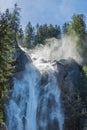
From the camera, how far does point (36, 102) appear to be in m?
62.7

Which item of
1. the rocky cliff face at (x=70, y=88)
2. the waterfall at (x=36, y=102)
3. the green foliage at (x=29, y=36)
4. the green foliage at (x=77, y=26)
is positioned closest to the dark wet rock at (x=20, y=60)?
the rocky cliff face at (x=70, y=88)

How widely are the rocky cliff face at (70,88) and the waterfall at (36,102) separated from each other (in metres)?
0.79

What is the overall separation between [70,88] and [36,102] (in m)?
6.64

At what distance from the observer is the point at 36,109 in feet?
202

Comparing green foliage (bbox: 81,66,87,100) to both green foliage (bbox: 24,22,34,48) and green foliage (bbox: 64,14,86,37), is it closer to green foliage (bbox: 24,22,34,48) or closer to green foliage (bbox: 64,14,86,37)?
green foliage (bbox: 64,14,86,37)

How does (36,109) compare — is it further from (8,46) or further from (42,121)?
(8,46)

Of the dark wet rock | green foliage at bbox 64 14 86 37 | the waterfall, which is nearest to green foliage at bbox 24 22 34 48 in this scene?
green foliage at bbox 64 14 86 37

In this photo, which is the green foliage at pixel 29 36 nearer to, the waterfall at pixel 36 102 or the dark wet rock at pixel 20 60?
the dark wet rock at pixel 20 60

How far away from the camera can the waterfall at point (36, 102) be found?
5932 centimetres

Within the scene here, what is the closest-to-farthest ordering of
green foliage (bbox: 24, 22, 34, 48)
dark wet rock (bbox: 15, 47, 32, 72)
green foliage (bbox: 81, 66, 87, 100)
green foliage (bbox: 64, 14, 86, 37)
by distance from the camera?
green foliage (bbox: 81, 66, 87, 100)
dark wet rock (bbox: 15, 47, 32, 72)
green foliage (bbox: 64, 14, 86, 37)
green foliage (bbox: 24, 22, 34, 48)

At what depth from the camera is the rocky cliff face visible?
201ft

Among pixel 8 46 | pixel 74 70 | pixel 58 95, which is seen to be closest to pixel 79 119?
pixel 58 95

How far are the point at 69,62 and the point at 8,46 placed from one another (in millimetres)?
41191

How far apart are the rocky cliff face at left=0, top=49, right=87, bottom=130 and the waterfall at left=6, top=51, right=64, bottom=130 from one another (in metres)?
0.79
